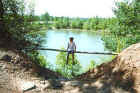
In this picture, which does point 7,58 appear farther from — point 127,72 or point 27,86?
point 127,72

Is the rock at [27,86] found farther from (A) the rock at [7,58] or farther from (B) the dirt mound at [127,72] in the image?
(B) the dirt mound at [127,72]


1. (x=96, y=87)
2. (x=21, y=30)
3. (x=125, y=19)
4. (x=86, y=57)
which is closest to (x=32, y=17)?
(x=21, y=30)

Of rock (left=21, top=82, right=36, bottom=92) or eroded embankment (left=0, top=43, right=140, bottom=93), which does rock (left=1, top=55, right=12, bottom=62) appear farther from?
rock (left=21, top=82, right=36, bottom=92)

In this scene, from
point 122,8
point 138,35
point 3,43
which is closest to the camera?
point 3,43

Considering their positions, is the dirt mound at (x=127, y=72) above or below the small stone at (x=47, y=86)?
above

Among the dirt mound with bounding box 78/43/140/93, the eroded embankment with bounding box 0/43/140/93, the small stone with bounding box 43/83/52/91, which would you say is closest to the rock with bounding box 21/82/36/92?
the eroded embankment with bounding box 0/43/140/93

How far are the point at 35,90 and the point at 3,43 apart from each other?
2412mm

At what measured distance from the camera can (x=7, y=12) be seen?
29.4 ft

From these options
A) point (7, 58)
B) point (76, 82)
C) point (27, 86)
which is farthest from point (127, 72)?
point (7, 58)

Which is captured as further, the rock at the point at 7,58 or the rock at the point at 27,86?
the rock at the point at 7,58

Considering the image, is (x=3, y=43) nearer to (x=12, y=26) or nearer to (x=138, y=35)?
(x=12, y=26)

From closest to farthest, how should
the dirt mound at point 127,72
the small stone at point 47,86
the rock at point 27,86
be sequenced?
1. the dirt mound at point 127,72
2. the rock at point 27,86
3. the small stone at point 47,86

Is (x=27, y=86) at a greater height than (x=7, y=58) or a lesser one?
lesser

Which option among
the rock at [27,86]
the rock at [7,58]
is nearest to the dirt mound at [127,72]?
the rock at [27,86]
